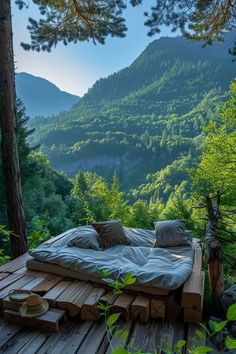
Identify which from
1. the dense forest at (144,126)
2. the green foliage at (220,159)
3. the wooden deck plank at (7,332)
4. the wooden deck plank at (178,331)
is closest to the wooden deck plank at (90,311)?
the wooden deck plank at (7,332)

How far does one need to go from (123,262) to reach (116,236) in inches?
28.6

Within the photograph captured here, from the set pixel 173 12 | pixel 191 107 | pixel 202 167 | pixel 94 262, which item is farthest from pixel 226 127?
pixel 191 107

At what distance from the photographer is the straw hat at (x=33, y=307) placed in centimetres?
220

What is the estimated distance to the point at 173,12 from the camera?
4316 millimetres

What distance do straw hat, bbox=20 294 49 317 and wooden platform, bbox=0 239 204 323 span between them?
0.29ft

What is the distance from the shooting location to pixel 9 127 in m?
3.75

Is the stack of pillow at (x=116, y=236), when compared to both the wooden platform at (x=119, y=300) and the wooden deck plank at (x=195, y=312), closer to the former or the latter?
the wooden platform at (x=119, y=300)

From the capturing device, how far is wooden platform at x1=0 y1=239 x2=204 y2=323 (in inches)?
89.8

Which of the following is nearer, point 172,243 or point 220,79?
point 172,243

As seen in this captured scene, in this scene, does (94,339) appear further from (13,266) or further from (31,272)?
(13,266)

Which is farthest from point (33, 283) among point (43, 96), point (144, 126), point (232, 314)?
point (43, 96)

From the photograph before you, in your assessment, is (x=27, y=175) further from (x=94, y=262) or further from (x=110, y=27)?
(x=94, y=262)

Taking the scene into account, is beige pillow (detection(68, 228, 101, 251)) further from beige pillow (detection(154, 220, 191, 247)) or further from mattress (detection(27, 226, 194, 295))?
beige pillow (detection(154, 220, 191, 247))

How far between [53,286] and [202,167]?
8.29 meters
